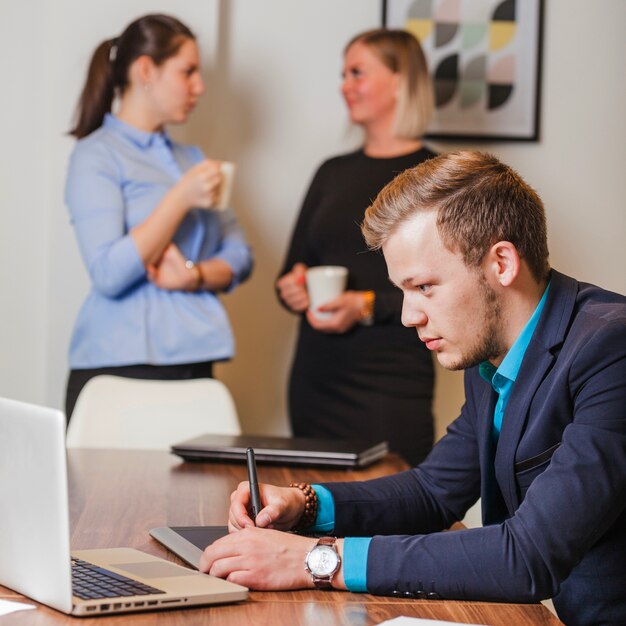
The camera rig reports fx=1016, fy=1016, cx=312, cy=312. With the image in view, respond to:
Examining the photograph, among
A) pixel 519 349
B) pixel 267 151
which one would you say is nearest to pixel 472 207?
pixel 519 349

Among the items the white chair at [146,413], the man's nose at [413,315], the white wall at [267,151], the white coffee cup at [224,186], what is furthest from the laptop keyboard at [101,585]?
the white wall at [267,151]

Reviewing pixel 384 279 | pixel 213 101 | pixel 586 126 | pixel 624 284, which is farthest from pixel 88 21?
pixel 624 284

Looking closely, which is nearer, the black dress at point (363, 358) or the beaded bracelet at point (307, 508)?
the beaded bracelet at point (307, 508)

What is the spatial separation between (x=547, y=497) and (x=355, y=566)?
24 cm

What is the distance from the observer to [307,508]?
1.44m

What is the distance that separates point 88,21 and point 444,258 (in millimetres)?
2212

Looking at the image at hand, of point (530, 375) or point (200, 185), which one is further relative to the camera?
point (200, 185)

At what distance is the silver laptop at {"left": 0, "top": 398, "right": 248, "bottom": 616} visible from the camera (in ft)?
3.34

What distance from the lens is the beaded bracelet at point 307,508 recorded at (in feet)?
4.72

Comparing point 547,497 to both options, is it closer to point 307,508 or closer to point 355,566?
point 355,566

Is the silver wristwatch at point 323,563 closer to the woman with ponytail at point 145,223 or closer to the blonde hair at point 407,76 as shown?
the woman with ponytail at point 145,223

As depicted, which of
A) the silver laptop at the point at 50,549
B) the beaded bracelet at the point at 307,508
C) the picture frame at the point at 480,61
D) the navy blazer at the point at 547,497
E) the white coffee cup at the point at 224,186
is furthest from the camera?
the picture frame at the point at 480,61

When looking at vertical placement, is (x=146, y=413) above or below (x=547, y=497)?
below

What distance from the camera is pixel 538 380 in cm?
130
